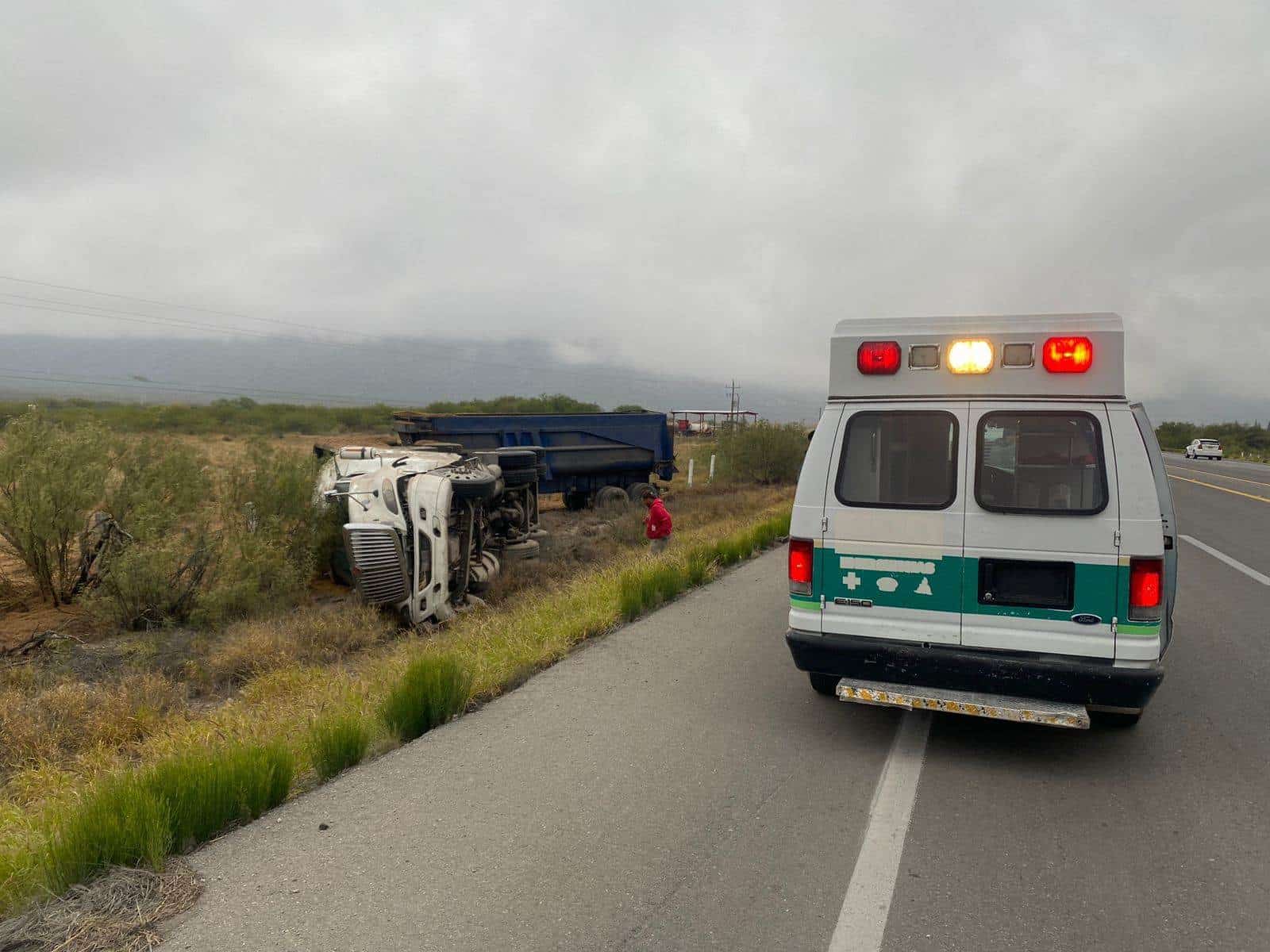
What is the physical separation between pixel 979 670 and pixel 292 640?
6.28 meters

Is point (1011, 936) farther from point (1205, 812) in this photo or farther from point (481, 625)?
point (481, 625)

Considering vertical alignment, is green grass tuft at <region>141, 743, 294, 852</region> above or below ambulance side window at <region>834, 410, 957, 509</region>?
below

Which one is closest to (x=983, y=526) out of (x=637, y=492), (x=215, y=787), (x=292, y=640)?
(x=215, y=787)

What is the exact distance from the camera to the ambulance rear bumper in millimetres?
4695

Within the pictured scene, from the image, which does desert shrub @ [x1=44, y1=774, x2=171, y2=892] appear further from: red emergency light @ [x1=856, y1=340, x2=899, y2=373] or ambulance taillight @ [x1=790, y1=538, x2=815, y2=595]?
red emergency light @ [x1=856, y1=340, x2=899, y2=373]

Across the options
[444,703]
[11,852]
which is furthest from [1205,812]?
[11,852]

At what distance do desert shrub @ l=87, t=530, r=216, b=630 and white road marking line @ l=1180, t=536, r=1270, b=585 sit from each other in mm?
12657

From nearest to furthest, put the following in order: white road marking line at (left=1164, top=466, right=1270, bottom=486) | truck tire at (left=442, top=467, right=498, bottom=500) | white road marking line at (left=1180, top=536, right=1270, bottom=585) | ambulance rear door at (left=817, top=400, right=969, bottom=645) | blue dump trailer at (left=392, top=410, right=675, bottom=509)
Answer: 1. ambulance rear door at (left=817, top=400, right=969, bottom=645)
2. truck tire at (left=442, top=467, right=498, bottom=500)
3. white road marking line at (left=1180, top=536, right=1270, bottom=585)
4. blue dump trailer at (left=392, top=410, right=675, bottom=509)
5. white road marking line at (left=1164, top=466, right=1270, bottom=486)

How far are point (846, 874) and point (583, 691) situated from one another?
114 inches

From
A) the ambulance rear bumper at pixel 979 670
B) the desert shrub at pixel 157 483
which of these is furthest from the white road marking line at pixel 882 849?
the desert shrub at pixel 157 483

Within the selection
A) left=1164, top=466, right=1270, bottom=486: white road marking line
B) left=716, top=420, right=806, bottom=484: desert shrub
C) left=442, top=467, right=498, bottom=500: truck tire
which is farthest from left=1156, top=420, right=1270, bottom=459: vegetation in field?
left=442, top=467, right=498, bottom=500: truck tire

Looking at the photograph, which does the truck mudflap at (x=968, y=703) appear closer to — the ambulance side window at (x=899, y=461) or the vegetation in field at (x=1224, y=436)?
the ambulance side window at (x=899, y=461)

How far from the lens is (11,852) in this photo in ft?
12.1

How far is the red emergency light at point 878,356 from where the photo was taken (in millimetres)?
5309
